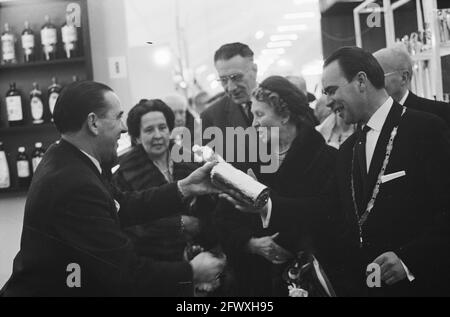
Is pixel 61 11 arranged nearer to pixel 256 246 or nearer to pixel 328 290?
pixel 256 246

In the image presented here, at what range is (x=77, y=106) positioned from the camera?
5.05 ft

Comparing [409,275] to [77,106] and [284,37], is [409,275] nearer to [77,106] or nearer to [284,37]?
[284,37]

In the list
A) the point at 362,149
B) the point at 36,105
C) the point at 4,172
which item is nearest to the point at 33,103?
the point at 36,105

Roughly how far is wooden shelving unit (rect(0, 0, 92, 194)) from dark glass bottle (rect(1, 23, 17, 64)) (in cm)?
4

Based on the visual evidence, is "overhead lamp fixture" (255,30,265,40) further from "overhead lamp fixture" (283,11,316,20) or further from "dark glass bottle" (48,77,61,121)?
"dark glass bottle" (48,77,61,121)

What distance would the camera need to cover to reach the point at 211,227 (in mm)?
1901

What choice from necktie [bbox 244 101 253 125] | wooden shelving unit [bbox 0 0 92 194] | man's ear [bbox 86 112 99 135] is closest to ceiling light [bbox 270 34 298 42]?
necktie [bbox 244 101 253 125]

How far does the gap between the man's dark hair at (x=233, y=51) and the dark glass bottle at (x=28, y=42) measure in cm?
110

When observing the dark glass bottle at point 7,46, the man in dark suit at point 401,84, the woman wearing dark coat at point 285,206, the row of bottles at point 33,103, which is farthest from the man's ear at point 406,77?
the dark glass bottle at point 7,46

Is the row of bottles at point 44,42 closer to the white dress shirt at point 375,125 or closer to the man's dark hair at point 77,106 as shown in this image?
the man's dark hair at point 77,106

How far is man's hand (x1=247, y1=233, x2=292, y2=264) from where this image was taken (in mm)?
1813

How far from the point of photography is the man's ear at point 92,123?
155cm

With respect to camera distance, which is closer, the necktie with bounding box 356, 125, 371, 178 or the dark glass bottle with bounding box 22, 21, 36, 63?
the necktie with bounding box 356, 125, 371, 178
